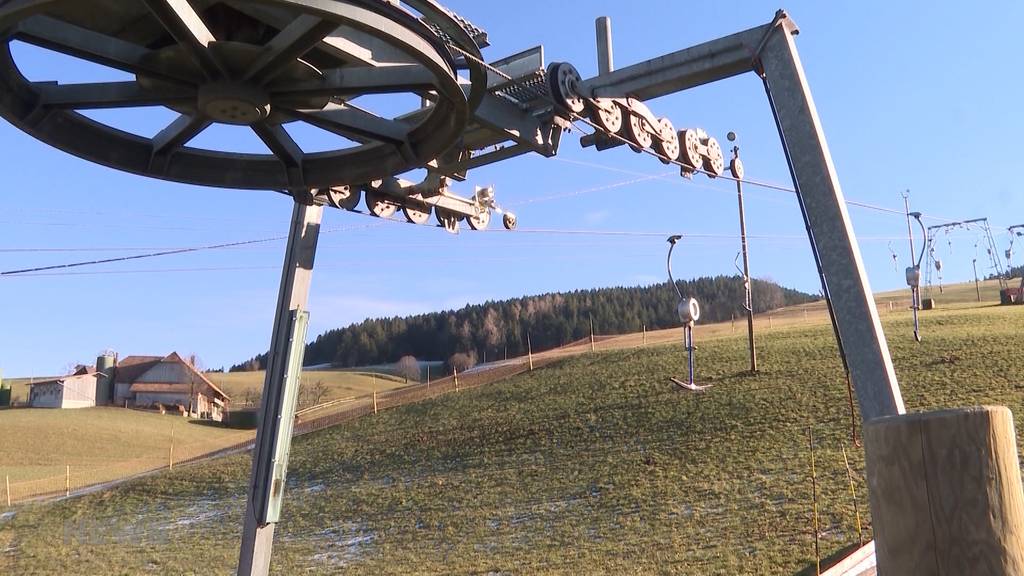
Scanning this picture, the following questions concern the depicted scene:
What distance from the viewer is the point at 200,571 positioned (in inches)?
505

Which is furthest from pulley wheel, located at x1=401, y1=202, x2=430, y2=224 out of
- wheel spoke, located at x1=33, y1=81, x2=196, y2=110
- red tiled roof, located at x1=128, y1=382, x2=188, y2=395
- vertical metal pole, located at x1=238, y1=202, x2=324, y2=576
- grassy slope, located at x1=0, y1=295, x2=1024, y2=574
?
red tiled roof, located at x1=128, y1=382, x2=188, y2=395

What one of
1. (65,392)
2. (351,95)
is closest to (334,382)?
(65,392)

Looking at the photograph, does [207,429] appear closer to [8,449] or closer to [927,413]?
[8,449]

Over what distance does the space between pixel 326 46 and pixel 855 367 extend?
12.7 feet

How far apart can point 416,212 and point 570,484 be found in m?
9.21

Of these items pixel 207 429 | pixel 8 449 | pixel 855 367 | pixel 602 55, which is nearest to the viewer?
pixel 855 367

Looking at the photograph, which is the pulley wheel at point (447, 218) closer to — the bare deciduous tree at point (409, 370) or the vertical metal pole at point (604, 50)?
the vertical metal pole at point (604, 50)

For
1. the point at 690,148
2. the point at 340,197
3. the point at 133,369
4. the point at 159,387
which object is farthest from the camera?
the point at 133,369

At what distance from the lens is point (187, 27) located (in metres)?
4.33

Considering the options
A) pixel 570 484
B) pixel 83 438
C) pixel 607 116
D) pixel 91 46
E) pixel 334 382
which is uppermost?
pixel 91 46

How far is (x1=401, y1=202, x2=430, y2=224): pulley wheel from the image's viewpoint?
845 cm

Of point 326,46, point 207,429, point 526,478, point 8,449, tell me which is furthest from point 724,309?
point 326,46

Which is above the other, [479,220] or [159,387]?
[479,220]

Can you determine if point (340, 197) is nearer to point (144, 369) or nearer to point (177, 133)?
point (177, 133)
